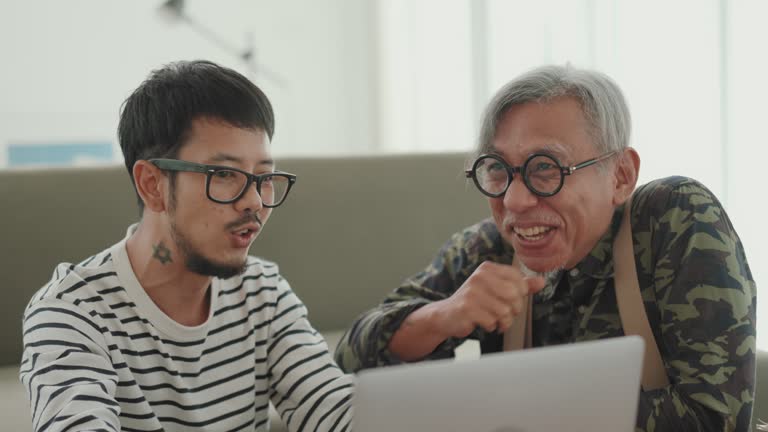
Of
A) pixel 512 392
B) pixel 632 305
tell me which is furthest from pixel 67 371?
pixel 632 305

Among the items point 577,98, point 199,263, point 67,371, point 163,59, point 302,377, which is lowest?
point 302,377

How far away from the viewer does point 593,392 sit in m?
0.88

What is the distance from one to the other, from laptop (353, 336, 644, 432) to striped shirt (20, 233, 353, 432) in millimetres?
511

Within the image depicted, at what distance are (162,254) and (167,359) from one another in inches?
7.1

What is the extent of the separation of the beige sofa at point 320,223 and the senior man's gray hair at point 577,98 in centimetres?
93

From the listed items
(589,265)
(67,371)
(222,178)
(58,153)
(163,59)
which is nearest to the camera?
(67,371)

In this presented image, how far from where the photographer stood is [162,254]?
1.38 metres

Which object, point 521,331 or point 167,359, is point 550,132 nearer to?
point 521,331

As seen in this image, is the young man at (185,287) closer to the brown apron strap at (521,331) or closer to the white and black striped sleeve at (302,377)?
the white and black striped sleeve at (302,377)

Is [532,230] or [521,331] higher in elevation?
[532,230]

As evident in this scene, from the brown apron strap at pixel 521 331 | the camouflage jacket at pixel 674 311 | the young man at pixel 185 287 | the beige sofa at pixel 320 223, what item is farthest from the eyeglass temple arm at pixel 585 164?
the beige sofa at pixel 320 223

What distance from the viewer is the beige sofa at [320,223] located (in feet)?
6.70

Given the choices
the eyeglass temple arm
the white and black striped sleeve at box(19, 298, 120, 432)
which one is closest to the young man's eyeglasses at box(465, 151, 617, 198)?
the eyeglass temple arm

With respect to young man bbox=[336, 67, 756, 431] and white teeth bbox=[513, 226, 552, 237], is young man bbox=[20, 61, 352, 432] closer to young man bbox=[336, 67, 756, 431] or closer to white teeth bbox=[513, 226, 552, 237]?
young man bbox=[336, 67, 756, 431]
